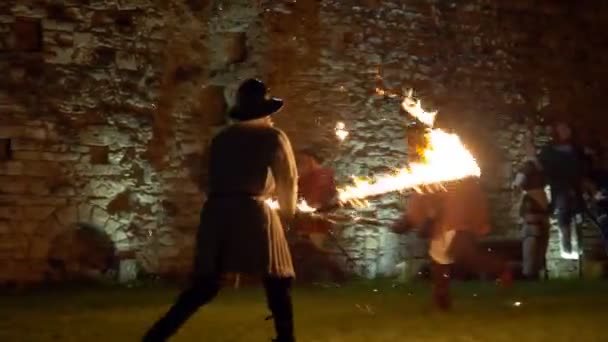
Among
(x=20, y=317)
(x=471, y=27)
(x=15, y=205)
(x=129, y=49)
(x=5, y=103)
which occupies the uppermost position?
(x=471, y=27)

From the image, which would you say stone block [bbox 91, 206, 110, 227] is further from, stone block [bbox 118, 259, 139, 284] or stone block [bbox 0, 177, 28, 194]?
stone block [bbox 0, 177, 28, 194]

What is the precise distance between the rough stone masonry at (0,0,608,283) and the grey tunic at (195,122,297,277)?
5604mm

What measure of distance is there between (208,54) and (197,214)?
1957 mm

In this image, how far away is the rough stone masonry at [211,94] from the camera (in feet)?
35.4

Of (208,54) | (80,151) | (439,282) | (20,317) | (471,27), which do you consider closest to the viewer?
(20,317)

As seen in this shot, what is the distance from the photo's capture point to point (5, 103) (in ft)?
35.1

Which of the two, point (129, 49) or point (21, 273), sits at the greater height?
point (129, 49)

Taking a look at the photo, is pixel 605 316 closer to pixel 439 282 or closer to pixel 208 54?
pixel 439 282

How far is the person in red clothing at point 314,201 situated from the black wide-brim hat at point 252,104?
526cm

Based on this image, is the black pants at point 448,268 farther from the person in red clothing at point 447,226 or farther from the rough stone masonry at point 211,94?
the rough stone masonry at point 211,94

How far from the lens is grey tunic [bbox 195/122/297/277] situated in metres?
5.46

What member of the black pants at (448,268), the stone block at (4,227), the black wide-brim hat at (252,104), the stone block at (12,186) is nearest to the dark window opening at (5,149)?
the stone block at (12,186)

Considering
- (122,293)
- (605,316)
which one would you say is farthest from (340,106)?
(605,316)

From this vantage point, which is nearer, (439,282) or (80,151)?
(439,282)
